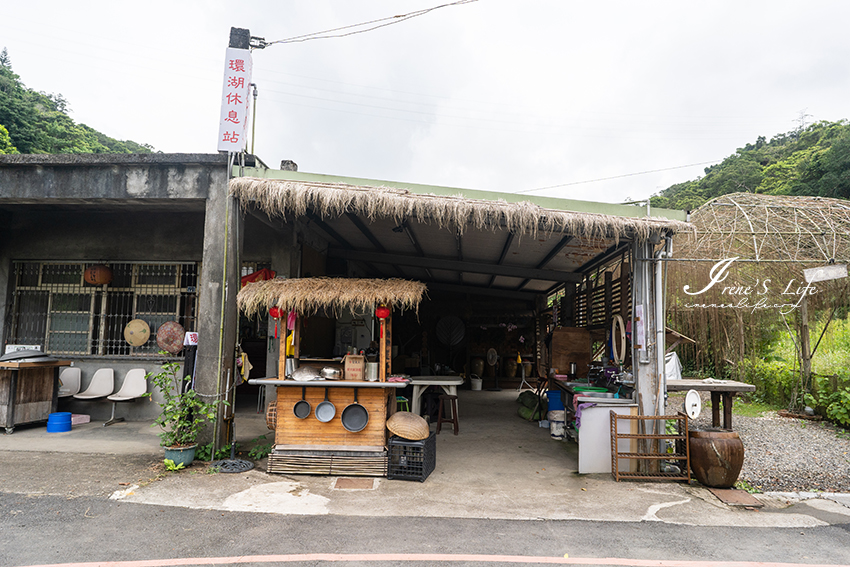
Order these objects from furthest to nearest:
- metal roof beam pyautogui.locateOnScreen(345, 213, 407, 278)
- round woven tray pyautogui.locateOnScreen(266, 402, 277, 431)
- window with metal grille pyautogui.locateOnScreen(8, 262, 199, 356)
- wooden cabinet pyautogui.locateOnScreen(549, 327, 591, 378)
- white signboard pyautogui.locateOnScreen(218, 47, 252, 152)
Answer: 1. wooden cabinet pyautogui.locateOnScreen(549, 327, 591, 378)
2. window with metal grille pyautogui.locateOnScreen(8, 262, 199, 356)
3. metal roof beam pyautogui.locateOnScreen(345, 213, 407, 278)
4. white signboard pyautogui.locateOnScreen(218, 47, 252, 152)
5. round woven tray pyautogui.locateOnScreen(266, 402, 277, 431)

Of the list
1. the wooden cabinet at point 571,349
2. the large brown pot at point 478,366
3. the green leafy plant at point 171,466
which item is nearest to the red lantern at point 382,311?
the green leafy plant at point 171,466

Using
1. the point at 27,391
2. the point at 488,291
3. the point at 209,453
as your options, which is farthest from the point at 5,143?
the point at 209,453

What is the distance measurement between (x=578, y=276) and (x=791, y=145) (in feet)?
70.7

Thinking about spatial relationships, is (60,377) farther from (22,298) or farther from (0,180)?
(0,180)

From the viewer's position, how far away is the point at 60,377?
739 cm

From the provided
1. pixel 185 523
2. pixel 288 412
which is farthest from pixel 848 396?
pixel 185 523

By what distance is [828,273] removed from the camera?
5.64 m

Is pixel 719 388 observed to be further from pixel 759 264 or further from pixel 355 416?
pixel 759 264

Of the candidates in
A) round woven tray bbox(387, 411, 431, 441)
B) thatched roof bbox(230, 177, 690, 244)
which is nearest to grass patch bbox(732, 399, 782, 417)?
thatched roof bbox(230, 177, 690, 244)

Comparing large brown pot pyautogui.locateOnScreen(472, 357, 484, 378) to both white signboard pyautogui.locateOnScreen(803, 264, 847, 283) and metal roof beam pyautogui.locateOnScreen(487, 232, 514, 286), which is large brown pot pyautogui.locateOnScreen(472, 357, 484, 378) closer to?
metal roof beam pyautogui.locateOnScreen(487, 232, 514, 286)

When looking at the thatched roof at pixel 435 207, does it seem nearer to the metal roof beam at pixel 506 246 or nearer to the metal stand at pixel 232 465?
the metal roof beam at pixel 506 246

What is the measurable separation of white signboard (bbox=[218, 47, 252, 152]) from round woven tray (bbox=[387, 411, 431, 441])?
11.2ft

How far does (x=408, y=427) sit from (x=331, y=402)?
0.84m

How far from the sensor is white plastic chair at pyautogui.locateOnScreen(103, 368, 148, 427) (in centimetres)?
709
